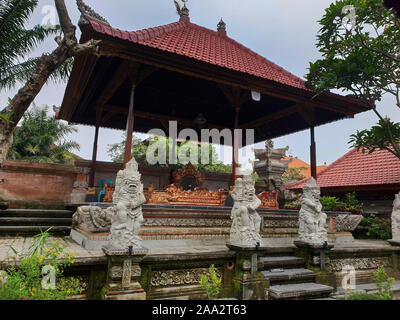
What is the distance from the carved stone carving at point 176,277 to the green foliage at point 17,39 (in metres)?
9.10

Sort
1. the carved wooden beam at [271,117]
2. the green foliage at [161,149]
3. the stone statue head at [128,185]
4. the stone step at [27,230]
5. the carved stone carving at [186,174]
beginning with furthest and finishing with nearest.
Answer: the green foliage at [161,149] < the carved stone carving at [186,174] < the carved wooden beam at [271,117] < the stone step at [27,230] < the stone statue head at [128,185]

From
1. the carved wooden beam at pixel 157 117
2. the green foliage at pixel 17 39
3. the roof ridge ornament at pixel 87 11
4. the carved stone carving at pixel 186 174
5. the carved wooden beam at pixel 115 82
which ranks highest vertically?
the green foliage at pixel 17 39

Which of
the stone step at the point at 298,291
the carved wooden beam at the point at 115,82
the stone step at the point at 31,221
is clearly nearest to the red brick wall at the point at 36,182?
the stone step at the point at 31,221

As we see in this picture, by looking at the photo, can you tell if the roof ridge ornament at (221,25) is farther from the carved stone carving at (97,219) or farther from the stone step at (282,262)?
the stone step at (282,262)

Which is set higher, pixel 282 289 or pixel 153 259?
pixel 153 259

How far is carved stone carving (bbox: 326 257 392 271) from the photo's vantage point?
5840 millimetres

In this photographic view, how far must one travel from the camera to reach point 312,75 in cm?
789

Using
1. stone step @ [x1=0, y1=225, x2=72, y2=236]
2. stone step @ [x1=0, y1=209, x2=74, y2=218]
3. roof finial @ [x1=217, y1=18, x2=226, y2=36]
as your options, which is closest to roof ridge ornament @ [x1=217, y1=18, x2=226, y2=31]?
roof finial @ [x1=217, y1=18, x2=226, y2=36]

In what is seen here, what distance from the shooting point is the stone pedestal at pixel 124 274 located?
3.48 metres

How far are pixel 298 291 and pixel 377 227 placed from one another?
6658mm

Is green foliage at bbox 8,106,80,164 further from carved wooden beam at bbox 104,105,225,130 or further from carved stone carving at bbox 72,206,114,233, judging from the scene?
carved stone carving at bbox 72,206,114,233
